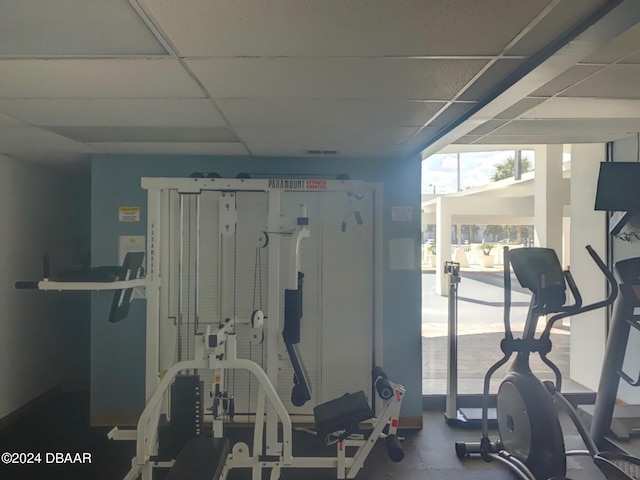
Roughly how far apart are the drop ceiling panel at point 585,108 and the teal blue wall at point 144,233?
111cm

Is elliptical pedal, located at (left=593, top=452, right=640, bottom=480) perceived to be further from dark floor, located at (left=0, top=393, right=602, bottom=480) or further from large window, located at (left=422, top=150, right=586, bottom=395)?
large window, located at (left=422, top=150, right=586, bottom=395)

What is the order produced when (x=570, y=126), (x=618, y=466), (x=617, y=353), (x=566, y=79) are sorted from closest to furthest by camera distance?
(x=566, y=79)
(x=618, y=466)
(x=617, y=353)
(x=570, y=126)

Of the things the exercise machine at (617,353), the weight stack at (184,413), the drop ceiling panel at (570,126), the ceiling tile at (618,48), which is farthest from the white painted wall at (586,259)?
the weight stack at (184,413)

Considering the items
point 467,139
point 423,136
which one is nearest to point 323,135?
point 423,136

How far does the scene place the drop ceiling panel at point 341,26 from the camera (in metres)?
1.24

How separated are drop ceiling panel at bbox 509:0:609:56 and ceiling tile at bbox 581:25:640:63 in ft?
1.03

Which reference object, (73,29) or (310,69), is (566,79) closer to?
(310,69)

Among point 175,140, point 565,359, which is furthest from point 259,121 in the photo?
point 565,359

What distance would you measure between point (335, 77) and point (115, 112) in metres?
1.25

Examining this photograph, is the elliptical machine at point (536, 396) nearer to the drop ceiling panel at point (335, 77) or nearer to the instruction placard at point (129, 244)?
the drop ceiling panel at point (335, 77)

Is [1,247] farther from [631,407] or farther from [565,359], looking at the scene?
[565,359]

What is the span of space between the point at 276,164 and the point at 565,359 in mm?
4183

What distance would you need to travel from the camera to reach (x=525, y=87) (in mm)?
1858

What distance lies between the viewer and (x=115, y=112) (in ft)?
7.42
